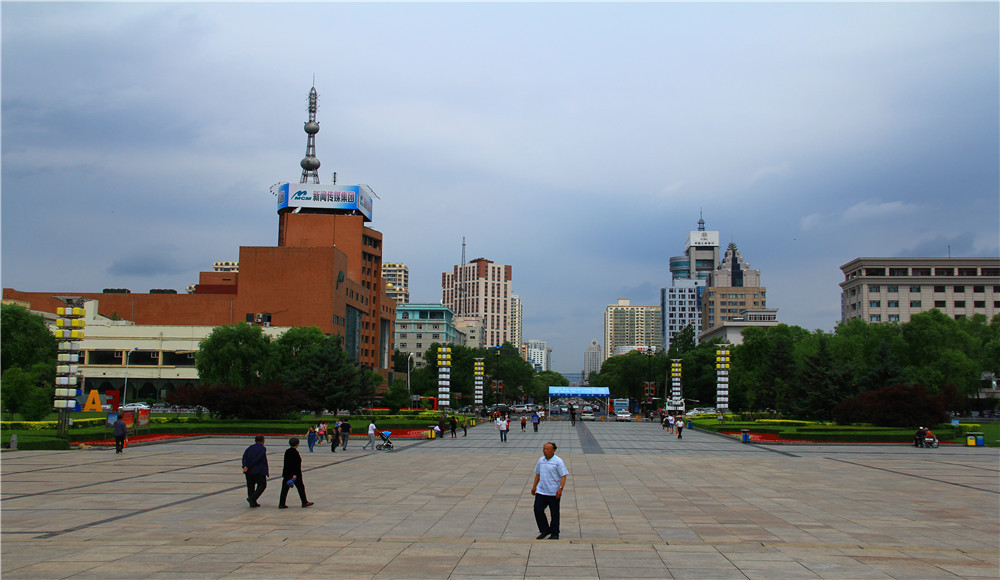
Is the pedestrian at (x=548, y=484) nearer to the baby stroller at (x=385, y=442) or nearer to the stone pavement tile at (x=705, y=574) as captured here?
the stone pavement tile at (x=705, y=574)

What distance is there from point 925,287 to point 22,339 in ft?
411

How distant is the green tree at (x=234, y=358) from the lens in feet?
201

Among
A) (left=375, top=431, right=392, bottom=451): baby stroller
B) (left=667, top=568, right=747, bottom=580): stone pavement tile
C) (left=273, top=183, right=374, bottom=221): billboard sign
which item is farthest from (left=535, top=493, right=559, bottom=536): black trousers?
(left=273, top=183, right=374, bottom=221): billboard sign

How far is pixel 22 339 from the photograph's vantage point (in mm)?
57844

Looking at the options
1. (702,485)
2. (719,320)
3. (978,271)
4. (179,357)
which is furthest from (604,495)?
(719,320)

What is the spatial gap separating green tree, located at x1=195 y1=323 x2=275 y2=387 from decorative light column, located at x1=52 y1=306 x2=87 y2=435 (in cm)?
2763

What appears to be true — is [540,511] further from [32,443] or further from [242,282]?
[242,282]

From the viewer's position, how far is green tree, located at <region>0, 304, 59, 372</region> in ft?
187

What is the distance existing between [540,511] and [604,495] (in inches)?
287

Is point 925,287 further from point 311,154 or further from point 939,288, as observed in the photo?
point 311,154

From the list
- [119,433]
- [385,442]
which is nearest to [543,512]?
[385,442]

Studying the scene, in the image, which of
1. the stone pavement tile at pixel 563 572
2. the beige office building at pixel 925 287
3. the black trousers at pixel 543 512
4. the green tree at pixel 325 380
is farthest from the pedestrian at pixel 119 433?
the beige office building at pixel 925 287

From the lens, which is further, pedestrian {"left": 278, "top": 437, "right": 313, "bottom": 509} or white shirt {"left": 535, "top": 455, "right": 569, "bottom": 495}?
pedestrian {"left": 278, "top": 437, "right": 313, "bottom": 509}

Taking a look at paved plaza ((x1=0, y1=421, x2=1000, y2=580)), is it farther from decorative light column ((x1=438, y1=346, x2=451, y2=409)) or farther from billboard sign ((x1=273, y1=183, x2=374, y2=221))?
→ billboard sign ((x1=273, y1=183, x2=374, y2=221))
